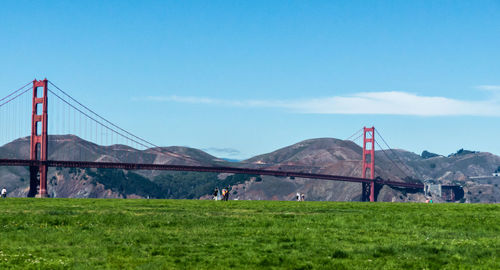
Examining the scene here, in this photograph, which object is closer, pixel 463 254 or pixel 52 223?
pixel 463 254

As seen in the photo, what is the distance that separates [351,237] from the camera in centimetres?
2708

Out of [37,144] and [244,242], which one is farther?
[37,144]

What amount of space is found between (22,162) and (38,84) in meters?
28.1

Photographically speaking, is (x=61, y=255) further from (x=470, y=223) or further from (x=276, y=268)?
(x=470, y=223)

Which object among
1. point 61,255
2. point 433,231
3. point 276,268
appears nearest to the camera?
point 276,268

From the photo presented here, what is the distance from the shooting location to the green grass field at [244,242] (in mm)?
21016

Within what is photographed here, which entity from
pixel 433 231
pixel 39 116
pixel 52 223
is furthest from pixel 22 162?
pixel 433 231

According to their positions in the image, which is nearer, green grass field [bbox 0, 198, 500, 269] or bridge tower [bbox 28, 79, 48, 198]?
green grass field [bbox 0, 198, 500, 269]

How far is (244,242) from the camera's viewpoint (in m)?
25.3

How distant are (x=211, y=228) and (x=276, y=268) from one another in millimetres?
10367

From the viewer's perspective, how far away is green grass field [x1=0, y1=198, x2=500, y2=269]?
2102cm

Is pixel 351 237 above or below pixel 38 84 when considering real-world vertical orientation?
below

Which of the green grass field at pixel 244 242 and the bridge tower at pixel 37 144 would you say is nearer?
the green grass field at pixel 244 242

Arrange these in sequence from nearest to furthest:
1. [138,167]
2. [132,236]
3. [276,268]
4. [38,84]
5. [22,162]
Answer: [276,268] → [132,236] → [22,162] → [138,167] → [38,84]
